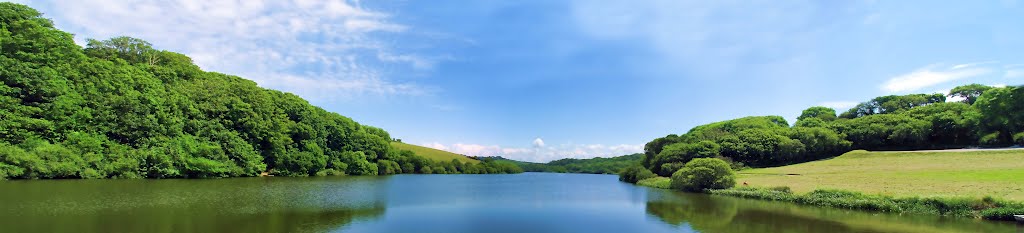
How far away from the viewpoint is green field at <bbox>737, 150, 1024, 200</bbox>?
3441cm

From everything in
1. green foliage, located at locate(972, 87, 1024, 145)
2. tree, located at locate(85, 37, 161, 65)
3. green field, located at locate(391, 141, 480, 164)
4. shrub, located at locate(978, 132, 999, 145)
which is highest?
tree, located at locate(85, 37, 161, 65)

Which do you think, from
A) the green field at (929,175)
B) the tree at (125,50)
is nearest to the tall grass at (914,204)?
the green field at (929,175)

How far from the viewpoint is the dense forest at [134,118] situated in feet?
154

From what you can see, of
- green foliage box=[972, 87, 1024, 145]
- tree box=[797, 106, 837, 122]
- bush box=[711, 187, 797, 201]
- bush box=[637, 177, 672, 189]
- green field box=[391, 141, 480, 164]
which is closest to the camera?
bush box=[711, 187, 797, 201]

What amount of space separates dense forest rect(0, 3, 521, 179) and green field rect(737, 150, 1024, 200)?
70347 mm

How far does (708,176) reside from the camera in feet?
171

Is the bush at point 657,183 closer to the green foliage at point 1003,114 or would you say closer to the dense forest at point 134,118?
the green foliage at point 1003,114

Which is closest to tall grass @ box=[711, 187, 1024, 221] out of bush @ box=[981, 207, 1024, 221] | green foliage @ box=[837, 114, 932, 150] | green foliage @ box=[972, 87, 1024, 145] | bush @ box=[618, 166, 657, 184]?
bush @ box=[981, 207, 1024, 221]

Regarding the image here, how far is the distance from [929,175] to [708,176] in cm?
1947

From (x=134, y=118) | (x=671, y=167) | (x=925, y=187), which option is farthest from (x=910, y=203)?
(x=134, y=118)

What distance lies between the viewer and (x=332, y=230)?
21.4m

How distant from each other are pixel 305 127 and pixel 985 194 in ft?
296

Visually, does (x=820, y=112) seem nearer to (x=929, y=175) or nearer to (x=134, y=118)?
Result: (x=929, y=175)

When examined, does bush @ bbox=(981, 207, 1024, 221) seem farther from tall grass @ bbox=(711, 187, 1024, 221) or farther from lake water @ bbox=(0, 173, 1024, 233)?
lake water @ bbox=(0, 173, 1024, 233)
